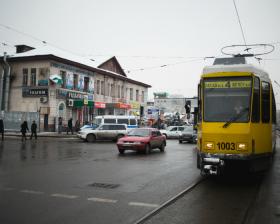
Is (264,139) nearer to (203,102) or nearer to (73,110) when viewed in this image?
(203,102)

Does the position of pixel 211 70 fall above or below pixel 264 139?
above

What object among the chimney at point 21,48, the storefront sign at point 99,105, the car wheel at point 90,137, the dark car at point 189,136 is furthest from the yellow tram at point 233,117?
the chimney at point 21,48

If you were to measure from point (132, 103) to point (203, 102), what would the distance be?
4945cm

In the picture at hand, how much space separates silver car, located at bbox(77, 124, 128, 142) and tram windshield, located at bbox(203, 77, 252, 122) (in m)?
21.0

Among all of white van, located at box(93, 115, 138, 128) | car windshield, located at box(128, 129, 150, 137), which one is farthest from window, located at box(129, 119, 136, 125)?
car windshield, located at box(128, 129, 150, 137)

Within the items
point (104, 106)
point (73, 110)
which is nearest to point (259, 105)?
point (73, 110)

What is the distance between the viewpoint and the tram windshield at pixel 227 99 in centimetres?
1005

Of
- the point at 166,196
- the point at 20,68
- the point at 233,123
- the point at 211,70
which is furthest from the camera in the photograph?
the point at 20,68

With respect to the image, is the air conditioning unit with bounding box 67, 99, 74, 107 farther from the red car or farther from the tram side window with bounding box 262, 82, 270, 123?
the tram side window with bounding box 262, 82, 270, 123

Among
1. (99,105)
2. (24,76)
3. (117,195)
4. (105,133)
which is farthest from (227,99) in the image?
(99,105)

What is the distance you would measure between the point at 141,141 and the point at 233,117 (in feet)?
34.2

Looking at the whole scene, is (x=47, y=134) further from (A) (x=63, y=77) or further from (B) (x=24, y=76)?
(B) (x=24, y=76)

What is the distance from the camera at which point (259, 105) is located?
1029 cm

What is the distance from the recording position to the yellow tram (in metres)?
9.70
